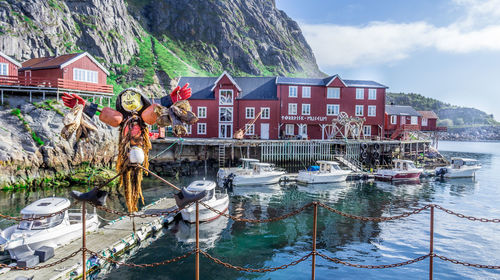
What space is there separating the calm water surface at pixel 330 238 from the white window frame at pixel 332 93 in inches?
810

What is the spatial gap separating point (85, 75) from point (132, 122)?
36494 millimetres

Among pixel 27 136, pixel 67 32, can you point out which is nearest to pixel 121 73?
pixel 67 32

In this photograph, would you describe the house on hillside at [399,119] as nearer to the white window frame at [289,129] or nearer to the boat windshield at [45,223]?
the white window frame at [289,129]

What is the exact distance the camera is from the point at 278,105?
46.9 meters

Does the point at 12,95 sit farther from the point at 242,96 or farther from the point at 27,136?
the point at 242,96

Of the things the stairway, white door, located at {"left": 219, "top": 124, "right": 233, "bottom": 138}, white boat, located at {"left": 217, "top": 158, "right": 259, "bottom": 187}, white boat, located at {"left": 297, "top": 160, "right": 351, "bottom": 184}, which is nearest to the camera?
white boat, located at {"left": 217, "top": 158, "right": 259, "bottom": 187}

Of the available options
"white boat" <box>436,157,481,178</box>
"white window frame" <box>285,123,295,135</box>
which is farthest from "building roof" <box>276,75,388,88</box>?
"white boat" <box>436,157,481,178</box>

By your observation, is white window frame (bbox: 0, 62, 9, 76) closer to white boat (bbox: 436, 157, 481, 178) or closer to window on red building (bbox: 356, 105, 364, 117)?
window on red building (bbox: 356, 105, 364, 117)

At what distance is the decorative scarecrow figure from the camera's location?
7246 mm

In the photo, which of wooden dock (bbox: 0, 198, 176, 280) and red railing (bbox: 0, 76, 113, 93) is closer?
wooden dock (bbox: 0, 198, 176, 280)

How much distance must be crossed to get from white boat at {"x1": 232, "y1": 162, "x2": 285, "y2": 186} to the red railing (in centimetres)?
1966

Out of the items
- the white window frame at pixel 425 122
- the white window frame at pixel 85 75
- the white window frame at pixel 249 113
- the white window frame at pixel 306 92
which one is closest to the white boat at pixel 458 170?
the white window frame at pixel 306 92

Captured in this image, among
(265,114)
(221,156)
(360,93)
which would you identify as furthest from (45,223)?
(360,93)

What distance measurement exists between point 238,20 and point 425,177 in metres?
87.9
